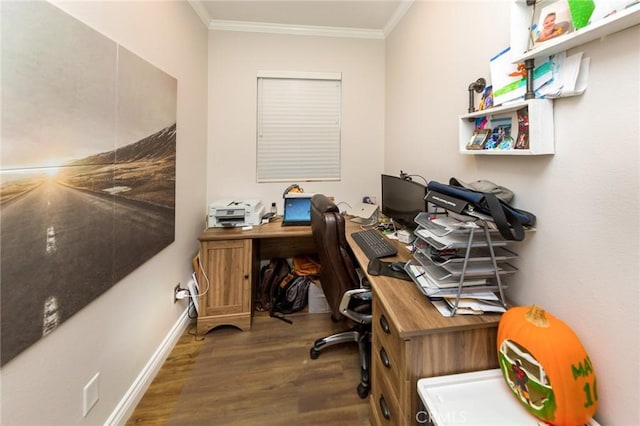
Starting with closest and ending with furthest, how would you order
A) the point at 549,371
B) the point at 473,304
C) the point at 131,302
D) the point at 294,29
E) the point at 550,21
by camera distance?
the point at 549,371
the point at 550,21
the point at 473,304
the point at 131,302
the point at 294,29

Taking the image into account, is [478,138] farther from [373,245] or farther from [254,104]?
[254,104]

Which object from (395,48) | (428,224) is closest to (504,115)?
(428,224)

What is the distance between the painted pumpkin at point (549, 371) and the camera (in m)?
0.75

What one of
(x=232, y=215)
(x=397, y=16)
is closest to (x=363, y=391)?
(x=232, y=215)

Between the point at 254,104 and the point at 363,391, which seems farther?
the point at 254,104

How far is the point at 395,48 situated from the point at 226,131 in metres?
1.85

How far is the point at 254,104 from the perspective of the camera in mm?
2689

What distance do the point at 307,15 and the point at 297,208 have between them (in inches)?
70.8

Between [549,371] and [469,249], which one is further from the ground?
[469,249]

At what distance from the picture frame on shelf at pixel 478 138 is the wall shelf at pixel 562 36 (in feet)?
1.11

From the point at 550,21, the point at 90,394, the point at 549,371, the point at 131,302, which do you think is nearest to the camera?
the point at 549,371

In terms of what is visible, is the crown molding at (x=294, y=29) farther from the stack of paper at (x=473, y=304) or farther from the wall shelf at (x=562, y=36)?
the stack of paper at (x=473, y=304)

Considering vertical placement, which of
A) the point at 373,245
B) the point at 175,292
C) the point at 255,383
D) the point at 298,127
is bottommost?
the point at 255,383

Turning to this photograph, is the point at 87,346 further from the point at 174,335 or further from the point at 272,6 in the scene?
the point at 272,6
